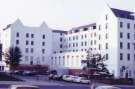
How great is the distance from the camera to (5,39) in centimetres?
11631

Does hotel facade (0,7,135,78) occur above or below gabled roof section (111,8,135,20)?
below

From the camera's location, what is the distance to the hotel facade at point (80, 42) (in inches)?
3401

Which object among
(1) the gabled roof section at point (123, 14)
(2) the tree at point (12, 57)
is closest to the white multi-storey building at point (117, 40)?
(1) the gabled roof section at point (123, 14)

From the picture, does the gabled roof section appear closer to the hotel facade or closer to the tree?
the hotel facade

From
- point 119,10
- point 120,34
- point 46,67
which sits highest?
point 119,10

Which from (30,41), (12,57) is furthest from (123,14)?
(30,41)

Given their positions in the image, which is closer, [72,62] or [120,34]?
[120,34]

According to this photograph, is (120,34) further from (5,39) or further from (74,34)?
(5,39)

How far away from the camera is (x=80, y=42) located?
116 metres

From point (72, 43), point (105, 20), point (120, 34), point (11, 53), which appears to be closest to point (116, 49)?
point (120, 34)

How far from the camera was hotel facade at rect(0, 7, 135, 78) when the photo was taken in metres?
86.4

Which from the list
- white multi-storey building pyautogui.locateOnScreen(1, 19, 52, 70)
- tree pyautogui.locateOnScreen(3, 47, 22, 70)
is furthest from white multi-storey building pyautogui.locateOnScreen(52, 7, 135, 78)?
white multi-storey building pyautogui.locateOnScreen(1, 19, 52, 70)

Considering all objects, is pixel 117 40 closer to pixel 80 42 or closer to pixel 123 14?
pixel 123 14

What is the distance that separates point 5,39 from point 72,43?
919 inches
